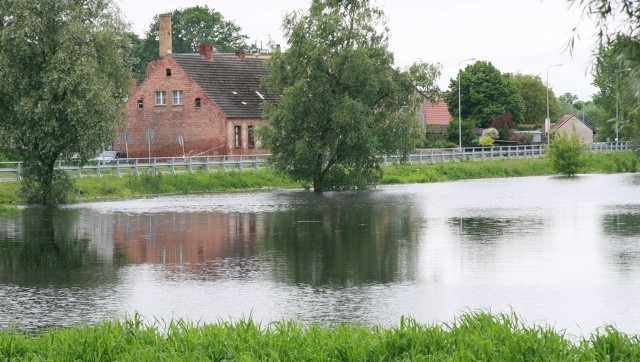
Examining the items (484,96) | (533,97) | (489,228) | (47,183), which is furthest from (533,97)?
(489,228)

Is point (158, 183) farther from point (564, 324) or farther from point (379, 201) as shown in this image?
point (564, 324)

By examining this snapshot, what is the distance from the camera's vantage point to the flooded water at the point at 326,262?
1892cm

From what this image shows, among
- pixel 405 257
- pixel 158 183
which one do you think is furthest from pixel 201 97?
pixel 405 257

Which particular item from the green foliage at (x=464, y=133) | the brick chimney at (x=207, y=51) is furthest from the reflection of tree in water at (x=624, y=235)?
the green foliage at (x=464, y=133)

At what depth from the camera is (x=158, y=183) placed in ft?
196

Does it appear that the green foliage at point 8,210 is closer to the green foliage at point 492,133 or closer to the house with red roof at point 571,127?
the green foliage at point 492,133

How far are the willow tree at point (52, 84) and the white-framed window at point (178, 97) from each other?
29.7 metres

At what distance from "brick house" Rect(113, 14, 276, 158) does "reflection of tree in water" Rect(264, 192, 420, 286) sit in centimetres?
2925

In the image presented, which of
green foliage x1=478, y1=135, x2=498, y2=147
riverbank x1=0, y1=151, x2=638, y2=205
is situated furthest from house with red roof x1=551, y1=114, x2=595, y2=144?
riverbank x1=0, y1=151, x2=638, y2=205

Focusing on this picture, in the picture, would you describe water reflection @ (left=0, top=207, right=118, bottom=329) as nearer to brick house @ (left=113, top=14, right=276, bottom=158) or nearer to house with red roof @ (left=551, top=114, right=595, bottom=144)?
brick house @ (left=113, top=14, right=276, bottom=158)

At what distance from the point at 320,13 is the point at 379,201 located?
1256 cm

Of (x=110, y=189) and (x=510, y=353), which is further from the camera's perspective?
(x=110, y=189)

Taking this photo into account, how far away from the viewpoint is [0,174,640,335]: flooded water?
18.9 m

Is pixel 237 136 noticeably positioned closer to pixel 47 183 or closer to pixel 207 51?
pixel 207 51
